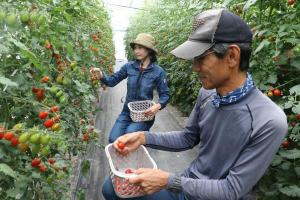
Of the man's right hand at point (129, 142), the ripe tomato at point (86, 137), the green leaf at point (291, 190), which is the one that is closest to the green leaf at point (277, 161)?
the green leaf at point (291, 190)

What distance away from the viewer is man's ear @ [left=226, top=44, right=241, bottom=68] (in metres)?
1.69

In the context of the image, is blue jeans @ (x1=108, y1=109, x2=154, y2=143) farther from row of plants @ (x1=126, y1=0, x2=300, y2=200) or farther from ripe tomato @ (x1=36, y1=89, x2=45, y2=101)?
ripe tomato @ (x1=36, y1=89, x2=45, y2=101)

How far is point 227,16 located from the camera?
1.72 metres

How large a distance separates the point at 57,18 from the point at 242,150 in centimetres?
136

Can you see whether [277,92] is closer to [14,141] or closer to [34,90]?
[34,90]

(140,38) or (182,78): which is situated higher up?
(140,38)

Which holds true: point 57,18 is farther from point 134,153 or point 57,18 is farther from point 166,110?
point 166,110

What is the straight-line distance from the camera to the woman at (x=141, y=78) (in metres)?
4.21

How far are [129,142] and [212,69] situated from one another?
0.65m

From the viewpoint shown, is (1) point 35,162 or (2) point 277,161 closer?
(1) point 35,162

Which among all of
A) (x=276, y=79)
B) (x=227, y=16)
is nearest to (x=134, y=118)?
(x=276, y=79)

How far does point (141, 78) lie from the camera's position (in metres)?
4.31

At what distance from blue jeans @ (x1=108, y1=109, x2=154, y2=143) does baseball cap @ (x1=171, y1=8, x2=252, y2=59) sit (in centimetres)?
234

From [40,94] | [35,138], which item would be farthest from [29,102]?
[35,138]
